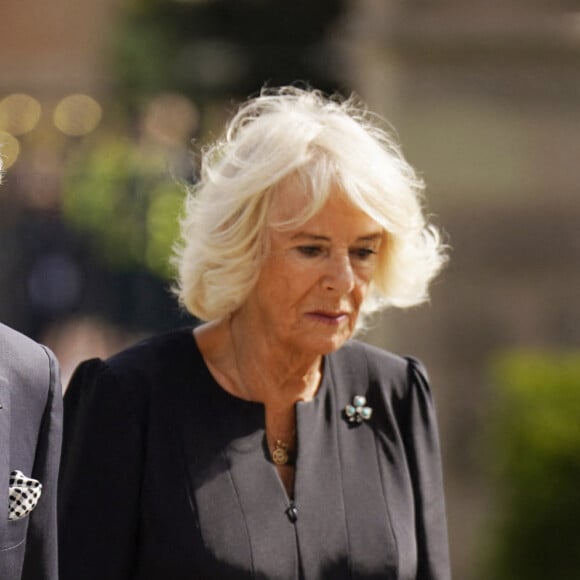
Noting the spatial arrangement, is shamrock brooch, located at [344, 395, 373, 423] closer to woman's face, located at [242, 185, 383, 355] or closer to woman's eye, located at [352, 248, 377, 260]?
woman's face, located at [242, 185, 383, 355]

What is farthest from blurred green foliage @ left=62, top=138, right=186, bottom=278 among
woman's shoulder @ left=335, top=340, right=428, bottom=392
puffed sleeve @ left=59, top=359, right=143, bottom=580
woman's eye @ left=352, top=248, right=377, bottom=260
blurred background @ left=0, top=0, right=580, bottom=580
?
puffed sleeve @ left=59, top=359, right=143, bottom=580

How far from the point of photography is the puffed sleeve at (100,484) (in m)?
3.86

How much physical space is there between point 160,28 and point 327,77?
2.84m

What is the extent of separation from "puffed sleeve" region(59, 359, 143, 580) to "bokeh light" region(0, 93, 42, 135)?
12.3 meters

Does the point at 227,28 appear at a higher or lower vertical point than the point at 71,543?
higher

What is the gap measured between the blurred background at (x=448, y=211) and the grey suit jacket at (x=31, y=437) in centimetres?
46

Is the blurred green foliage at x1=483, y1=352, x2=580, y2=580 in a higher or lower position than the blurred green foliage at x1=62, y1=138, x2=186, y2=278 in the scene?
lower

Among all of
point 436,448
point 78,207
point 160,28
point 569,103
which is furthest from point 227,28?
point 436,448

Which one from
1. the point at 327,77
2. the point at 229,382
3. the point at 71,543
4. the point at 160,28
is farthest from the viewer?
the point at 160,28

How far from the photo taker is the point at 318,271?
402 centimetres

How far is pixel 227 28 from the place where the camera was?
626 inches

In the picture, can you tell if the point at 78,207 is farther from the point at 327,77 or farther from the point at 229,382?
the point at 229,382

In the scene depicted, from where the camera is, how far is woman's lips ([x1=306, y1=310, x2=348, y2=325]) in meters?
4.05

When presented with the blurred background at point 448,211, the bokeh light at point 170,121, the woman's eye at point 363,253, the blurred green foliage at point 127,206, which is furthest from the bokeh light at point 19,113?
the woman's eye at point 363,253
